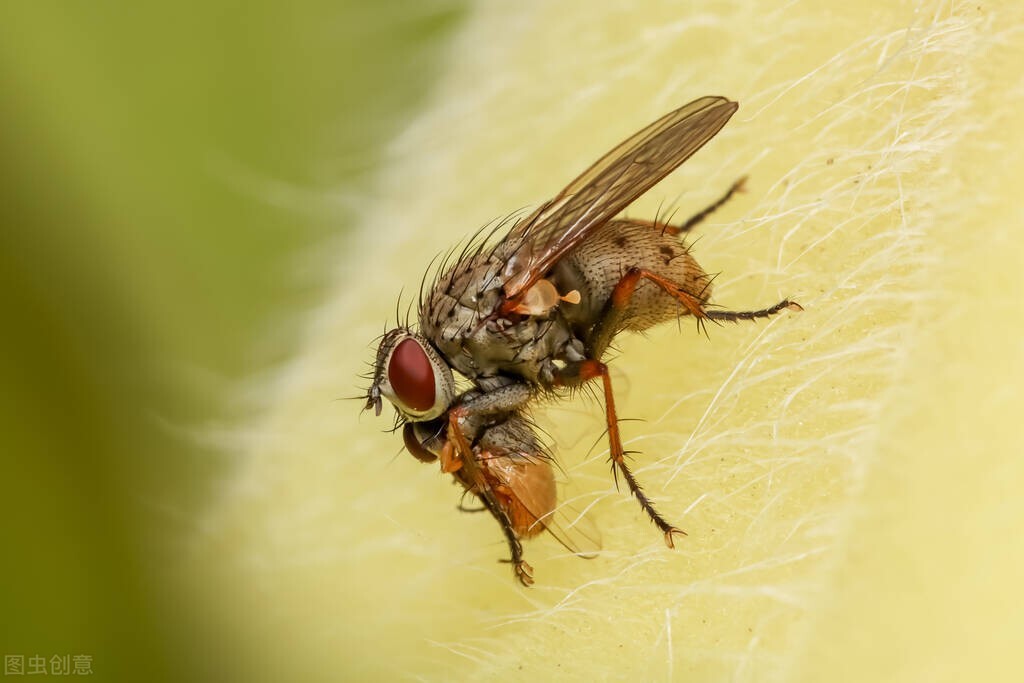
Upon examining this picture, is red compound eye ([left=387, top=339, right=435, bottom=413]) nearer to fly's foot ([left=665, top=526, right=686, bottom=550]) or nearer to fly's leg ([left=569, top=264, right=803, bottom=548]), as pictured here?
fly's leg ([left=569, top=264, right=803, bottom=548])

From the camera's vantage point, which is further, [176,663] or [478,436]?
[478,436]

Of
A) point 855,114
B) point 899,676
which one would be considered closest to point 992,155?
point 855,114

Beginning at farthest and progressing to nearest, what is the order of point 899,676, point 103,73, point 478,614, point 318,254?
point 318,254 → point 103,73 → point 478,614 → point 899,676

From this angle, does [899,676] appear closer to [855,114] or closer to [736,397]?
[736,397]

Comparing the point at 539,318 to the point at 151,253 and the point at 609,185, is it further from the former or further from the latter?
the point at 151,253

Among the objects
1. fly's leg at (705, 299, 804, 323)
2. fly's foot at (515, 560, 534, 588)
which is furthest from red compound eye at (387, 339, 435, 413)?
fly's leg at (705, 299, 804, 323)

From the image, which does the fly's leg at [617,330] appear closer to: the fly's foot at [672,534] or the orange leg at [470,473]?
the fly's foot at [672,534]

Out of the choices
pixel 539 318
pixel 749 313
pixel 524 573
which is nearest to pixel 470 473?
pixel 524 573

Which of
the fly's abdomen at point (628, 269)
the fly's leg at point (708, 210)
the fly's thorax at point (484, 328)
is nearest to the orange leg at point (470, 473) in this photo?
the fly's thorax at point (484, 328)
